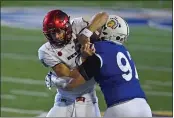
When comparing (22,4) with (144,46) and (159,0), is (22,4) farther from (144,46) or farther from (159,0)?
(144,46)

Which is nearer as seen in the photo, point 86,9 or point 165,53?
point 165,53

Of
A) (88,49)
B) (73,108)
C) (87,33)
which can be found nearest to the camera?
(88,49)

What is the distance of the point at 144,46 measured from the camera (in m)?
8.86

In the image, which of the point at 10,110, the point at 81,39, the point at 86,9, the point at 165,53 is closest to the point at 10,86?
the point at 10,110

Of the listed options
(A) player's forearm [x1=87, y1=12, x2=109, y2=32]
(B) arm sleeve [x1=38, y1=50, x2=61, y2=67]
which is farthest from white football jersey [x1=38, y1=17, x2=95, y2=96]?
(A) player's forearm [x1=87, y1=12, x2=109, y2=32]

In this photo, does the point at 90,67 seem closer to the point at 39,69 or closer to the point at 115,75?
the point at 115,75

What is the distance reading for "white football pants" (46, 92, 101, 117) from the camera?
378 centimetres

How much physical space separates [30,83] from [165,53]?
100 inches

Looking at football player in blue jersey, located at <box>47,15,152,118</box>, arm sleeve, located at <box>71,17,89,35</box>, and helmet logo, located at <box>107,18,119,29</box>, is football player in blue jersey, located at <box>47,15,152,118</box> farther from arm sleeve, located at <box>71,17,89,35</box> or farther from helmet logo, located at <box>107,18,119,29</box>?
arm sleeve, located at <box>71,17,89,35</box>

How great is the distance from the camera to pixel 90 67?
3318 millimetres

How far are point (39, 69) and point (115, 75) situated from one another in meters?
4.23

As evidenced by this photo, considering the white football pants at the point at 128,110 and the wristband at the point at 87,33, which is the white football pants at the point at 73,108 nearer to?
the white football pants at the point at 128,110

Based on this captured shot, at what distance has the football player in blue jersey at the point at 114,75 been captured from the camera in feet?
10.9

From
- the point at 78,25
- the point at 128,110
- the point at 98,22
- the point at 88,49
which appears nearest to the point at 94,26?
the point at 98,22
